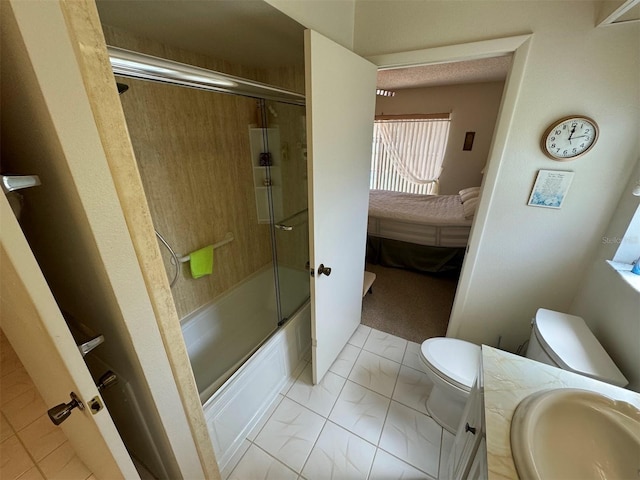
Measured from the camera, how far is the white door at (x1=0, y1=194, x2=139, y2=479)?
48cm

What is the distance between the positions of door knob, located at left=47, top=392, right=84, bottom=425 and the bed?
9.55ft

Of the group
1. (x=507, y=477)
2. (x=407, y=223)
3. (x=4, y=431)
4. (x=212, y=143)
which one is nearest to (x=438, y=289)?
(x=407, y=223)

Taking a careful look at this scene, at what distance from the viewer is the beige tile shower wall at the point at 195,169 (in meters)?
1.41

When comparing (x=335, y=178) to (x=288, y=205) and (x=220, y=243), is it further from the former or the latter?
(x=220, y=243)

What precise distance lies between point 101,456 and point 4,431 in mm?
899

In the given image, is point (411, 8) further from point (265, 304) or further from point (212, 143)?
point (265, 304)

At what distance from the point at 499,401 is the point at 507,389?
2.6 inches

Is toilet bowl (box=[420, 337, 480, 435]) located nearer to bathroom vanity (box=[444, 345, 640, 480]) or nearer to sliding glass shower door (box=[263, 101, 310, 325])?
bathroom vanity (box=[444, 345, 640, 480])

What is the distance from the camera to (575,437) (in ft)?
2.41

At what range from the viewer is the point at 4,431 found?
1.17 m

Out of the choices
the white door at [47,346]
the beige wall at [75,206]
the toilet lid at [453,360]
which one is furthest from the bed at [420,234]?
the white door at [47,346]

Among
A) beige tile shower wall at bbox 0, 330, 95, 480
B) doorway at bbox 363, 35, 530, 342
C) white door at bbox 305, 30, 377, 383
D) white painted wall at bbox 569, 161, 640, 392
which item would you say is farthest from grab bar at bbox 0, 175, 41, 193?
white painted wall at bbox 569, 161, 640, 392

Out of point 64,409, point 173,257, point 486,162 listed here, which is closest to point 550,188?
point 486,162

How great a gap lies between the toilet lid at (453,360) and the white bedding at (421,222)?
→ 5.14 feet
